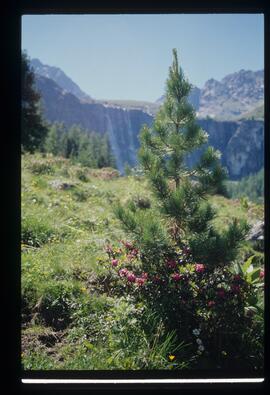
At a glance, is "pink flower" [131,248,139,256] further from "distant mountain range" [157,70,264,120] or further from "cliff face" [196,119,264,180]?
"distant mountain range" [157,70,264,120]

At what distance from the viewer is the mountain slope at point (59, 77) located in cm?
572

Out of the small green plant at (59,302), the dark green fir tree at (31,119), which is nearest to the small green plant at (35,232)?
the small green plant at (59,302)

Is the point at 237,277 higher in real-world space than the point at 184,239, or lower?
lower

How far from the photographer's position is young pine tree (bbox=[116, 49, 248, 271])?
2.43 meters

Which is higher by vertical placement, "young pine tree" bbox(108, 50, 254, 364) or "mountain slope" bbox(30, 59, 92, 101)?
"mountain slope" bbox(30, 59, 92, 101)

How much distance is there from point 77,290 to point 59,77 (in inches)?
163

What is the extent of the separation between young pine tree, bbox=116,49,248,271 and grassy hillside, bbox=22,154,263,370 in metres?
0.17

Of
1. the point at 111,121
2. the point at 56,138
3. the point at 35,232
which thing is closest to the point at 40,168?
the point at 56,138

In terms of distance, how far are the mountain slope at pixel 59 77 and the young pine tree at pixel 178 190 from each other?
10.3 ft

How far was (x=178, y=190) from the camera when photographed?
2.46 m

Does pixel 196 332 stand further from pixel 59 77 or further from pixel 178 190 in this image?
pixel 59 77

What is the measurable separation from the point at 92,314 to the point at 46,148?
373cm

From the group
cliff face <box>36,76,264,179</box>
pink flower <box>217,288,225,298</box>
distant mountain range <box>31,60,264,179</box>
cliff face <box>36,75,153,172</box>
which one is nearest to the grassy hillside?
pink flower <box>217,288,225,298</box>

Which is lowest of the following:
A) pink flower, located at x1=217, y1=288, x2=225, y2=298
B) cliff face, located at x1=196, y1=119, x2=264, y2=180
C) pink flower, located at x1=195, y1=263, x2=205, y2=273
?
pink flower, located at x1=217, y1=288, x2=225, y2=298
